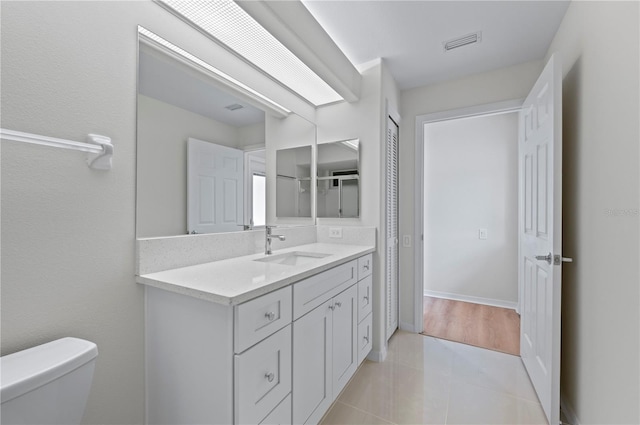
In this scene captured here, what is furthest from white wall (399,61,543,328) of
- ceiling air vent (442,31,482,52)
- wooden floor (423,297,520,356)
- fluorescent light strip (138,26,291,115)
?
fluorescent light strip (138,26,291,115)

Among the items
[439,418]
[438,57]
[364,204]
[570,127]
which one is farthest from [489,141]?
[439,418]

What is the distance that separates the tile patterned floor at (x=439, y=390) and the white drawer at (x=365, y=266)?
74cm

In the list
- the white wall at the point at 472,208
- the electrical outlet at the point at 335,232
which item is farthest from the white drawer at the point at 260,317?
the white wall at the point at 472,208

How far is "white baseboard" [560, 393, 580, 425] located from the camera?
1554mm

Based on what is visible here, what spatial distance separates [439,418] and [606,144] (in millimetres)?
1659

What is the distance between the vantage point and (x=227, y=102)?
1.66 m

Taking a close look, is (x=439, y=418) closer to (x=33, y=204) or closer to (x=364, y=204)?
(x=364, y=204)

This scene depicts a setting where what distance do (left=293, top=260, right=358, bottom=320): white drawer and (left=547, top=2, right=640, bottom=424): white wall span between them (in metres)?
1.23

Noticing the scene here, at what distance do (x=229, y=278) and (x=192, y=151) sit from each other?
71cm

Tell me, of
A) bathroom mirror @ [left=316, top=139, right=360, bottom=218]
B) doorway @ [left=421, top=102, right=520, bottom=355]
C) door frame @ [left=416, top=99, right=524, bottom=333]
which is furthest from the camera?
doorway @ [left=421, top=102, right=520, bottom=355]

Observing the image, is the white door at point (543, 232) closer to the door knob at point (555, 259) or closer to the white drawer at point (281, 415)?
the door knob at point (555, 259)

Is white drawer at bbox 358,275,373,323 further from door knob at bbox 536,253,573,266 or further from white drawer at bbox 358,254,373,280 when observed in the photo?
door knob at bbox 536,253,573,266

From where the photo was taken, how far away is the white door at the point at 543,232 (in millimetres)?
1515

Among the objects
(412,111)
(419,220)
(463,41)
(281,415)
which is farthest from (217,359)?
(412,111)
